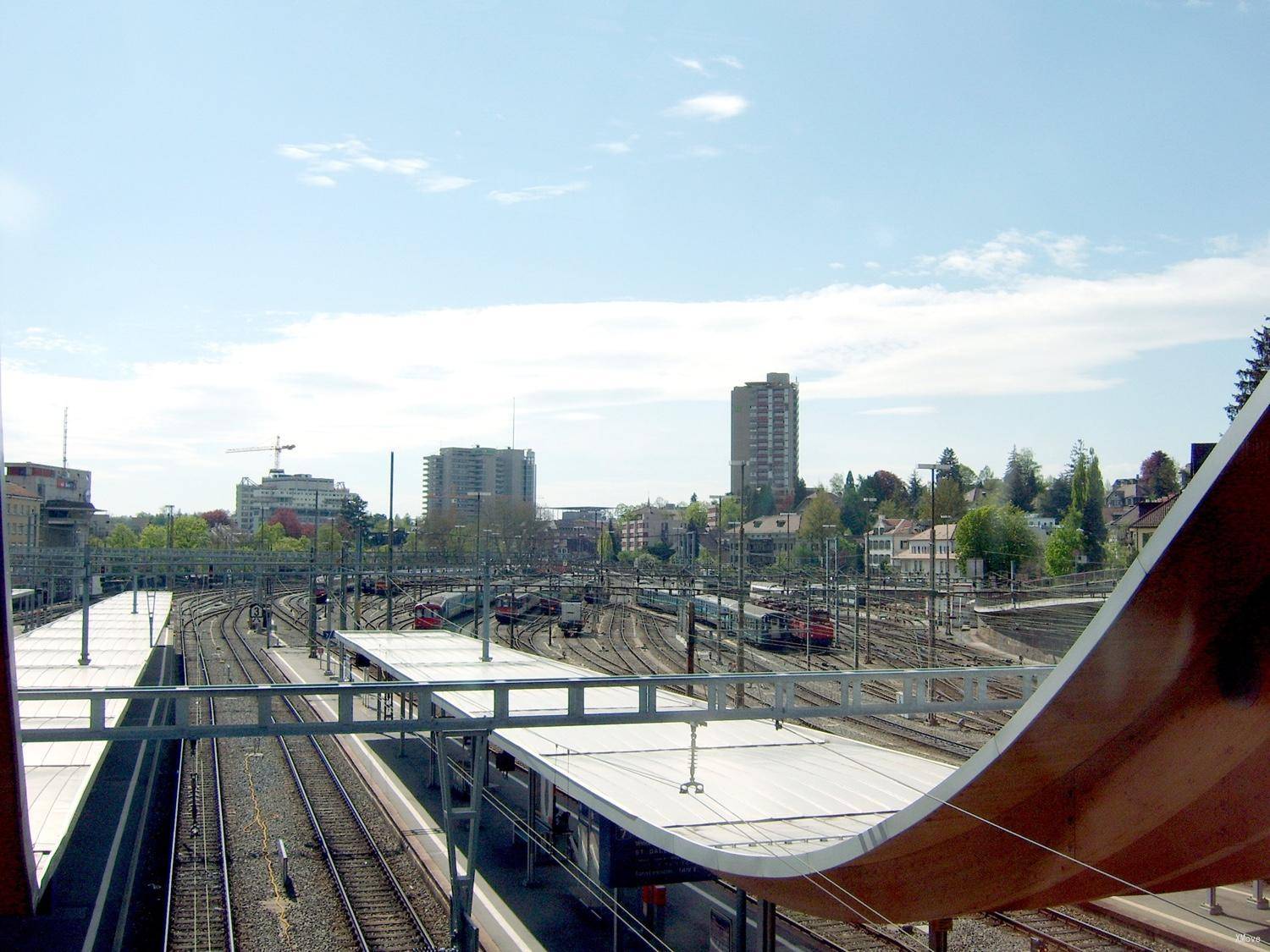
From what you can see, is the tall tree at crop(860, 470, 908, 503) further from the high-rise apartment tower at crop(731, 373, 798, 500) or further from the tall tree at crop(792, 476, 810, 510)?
the high-rise apartment tower at crop(731, 373, 798, 500)

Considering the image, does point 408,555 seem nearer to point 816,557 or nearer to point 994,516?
point 994,516

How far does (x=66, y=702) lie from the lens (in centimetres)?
1758

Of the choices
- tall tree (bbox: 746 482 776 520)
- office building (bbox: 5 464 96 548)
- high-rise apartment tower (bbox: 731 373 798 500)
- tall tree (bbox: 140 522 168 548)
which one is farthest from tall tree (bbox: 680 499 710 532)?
office building (bbox: 5 464 96 548)

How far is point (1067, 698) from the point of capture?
17.4 ft

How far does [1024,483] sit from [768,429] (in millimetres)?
56964

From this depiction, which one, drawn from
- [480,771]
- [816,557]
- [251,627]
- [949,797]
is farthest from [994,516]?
[949,797]

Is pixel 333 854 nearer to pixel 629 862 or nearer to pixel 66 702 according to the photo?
pixel 66 702

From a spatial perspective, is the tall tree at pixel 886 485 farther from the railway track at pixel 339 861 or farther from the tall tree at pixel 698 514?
the railway track at pixel 339 861

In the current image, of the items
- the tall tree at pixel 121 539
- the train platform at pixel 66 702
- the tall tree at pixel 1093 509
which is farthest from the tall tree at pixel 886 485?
the train platform at pixel 66 702

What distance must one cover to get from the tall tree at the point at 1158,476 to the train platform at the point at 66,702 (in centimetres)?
5034

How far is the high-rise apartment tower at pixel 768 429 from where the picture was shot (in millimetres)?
137000

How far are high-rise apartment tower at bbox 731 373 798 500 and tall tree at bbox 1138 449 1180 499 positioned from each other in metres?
58.4

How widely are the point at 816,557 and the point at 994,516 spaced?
595 inches

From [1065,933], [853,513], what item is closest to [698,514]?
[853,513]
